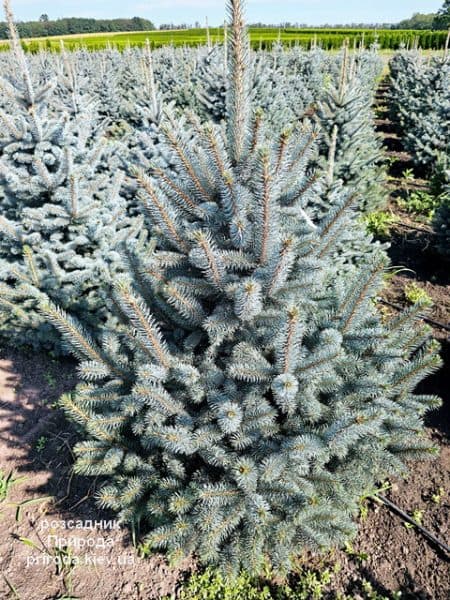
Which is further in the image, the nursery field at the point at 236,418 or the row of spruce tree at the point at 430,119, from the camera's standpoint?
the row of spruce tree at the point at 430,119

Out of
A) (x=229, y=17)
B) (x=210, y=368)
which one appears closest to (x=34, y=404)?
(x=210, y=368)

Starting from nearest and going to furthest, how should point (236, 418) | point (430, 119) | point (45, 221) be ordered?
point (236, 418)
point (45, 221)
point (430, 119)

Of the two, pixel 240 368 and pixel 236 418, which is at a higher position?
pixel 240 368

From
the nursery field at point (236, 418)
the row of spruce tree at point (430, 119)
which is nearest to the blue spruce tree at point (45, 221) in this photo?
the nursery field at point (236, 418)

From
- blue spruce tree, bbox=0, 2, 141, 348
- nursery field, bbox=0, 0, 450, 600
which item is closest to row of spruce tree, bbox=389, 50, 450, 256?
nursery field, bbox=0, 0, 450, 600

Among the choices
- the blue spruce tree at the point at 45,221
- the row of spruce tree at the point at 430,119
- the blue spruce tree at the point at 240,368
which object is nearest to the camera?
the blue spruce tree at the point at 240,368

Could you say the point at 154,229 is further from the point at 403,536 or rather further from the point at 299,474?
the point at 403,536

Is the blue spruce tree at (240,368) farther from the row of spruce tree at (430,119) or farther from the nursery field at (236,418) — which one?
the row of spruce tree at (430,119)

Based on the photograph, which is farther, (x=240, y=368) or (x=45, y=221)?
(x=45, y=221)

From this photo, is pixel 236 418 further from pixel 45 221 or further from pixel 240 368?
pixel 45 221

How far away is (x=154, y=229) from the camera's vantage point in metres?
2.42

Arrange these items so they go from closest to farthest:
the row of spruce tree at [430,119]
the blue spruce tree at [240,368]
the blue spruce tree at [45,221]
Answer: the blue spruce tree at [240,368] → the blue spruce tree at [45,221] → the row of spruce tree at [430,119]

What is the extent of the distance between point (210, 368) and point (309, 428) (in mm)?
676

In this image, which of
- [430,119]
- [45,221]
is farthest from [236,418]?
[430,119]
